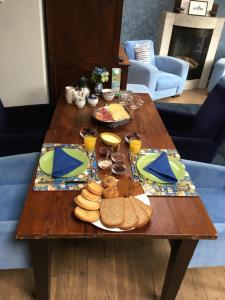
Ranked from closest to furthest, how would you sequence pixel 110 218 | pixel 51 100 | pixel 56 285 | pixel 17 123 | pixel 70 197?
pixel 110 218 → pixel 70 197 → pixel 56 285 → pixel 17 123 → pixel 51 100

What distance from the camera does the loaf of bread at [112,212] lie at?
98 cm

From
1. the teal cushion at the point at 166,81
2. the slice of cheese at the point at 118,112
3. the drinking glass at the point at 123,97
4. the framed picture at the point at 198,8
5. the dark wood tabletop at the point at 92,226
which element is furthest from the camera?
the framed picture at the point at 198,8

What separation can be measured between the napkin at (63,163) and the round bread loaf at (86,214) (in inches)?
9.7

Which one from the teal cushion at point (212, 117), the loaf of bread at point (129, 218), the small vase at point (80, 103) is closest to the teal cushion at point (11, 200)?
the loaf of bread at point (129, 218)

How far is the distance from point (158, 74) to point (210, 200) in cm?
263

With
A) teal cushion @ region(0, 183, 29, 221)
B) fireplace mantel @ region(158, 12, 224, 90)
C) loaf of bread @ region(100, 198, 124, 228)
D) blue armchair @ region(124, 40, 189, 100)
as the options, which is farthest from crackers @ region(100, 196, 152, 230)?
fireplace mantel @ region(158, 12, 224, 90)

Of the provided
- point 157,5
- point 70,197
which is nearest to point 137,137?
point 70,197

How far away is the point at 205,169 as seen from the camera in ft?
5.10

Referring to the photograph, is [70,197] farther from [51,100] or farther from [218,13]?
[218,13]

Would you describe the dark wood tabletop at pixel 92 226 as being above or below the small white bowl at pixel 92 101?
below

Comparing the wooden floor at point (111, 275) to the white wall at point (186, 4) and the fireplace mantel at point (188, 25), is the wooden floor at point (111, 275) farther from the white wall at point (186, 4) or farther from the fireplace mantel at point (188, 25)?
the white wall at point (186, 4)

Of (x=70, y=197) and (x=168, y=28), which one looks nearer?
(x=70, y=197)

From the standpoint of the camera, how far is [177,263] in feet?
3.78

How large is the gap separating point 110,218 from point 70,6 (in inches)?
69.3
